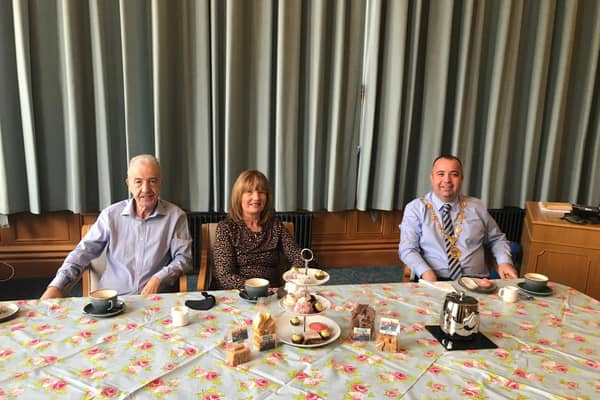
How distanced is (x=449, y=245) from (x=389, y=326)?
120cm

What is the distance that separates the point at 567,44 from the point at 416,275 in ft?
9.56

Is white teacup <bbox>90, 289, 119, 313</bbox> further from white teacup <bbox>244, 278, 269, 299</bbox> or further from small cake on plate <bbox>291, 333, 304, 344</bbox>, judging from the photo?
small cake on plate <bbox>291, 333, 304, 344</bbox>

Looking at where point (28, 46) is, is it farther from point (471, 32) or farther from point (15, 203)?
point (471, 32)

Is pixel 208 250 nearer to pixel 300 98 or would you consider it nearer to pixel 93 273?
pixel 93 273

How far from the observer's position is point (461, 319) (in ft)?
4.75

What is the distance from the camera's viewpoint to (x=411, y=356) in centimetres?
137

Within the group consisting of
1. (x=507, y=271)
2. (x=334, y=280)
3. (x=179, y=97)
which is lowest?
(x=334, y=280)

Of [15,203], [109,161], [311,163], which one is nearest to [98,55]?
[109,161]

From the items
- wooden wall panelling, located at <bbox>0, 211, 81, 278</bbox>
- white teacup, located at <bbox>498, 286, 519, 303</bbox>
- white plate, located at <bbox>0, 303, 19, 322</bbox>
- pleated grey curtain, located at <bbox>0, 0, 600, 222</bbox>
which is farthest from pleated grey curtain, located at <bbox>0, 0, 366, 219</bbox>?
white teacup, located at <bbox>498, 286, 519, 303</bbox>

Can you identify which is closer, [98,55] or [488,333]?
[488,333]

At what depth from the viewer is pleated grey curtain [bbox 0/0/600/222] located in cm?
329

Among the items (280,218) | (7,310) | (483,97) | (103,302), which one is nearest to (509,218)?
(483,97)

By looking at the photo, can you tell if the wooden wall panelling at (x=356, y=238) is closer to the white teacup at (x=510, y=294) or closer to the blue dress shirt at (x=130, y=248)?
the blue dress shirt at (x=130, y=248)

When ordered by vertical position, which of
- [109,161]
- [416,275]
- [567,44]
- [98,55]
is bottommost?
[416,275]
